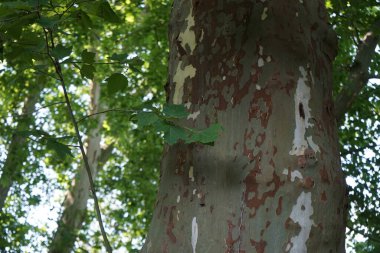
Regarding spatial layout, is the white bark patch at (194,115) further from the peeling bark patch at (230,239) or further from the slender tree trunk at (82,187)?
the slender tree trunk at (82,187)

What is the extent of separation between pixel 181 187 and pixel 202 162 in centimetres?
11

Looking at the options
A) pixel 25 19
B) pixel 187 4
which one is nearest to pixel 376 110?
pixel 187 4

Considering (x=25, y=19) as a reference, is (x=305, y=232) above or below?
A: below

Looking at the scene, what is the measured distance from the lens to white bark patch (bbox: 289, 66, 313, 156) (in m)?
1.85

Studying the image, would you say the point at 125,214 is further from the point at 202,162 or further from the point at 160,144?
the point at 202,162

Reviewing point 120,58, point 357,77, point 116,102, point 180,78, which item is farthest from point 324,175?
point 116,102

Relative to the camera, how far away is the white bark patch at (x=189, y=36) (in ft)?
7.17

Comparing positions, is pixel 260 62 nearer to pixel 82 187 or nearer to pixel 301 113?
pixel 301 113

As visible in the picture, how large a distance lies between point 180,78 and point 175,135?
1.56ft

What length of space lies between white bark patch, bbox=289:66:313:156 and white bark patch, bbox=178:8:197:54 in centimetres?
45

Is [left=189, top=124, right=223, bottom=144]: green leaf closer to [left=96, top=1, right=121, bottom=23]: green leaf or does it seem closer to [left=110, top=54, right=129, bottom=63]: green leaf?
[left=110, top=54, right=129, bottom=63]: green leaf

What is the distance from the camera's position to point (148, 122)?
1803 mm

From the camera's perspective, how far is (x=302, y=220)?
68.9 inches

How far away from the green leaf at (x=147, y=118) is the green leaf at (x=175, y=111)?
37 mm
